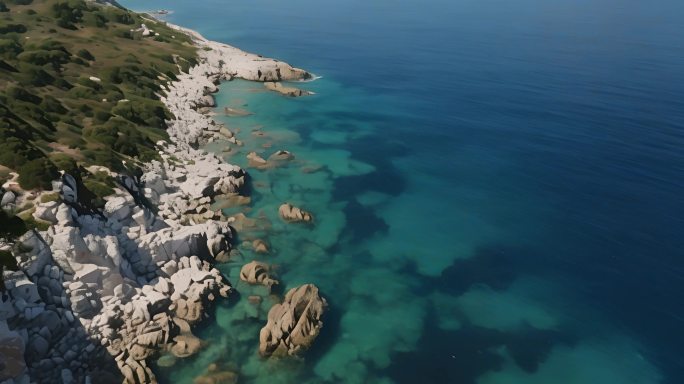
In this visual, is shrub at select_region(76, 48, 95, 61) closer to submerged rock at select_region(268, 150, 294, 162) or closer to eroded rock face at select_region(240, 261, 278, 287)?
submerged rock at select_region(268, 150, 294, 162)

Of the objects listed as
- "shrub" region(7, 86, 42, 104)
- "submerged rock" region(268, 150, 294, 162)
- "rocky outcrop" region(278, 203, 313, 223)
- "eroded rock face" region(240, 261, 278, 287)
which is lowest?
"eroded rock face" region(240, 261, 278, 287)

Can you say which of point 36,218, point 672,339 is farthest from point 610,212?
point 36,218

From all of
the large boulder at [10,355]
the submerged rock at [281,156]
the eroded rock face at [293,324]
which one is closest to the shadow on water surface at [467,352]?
the eroded rock face at [293,324]

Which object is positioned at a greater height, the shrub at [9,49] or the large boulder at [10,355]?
the shrub at [9,49]

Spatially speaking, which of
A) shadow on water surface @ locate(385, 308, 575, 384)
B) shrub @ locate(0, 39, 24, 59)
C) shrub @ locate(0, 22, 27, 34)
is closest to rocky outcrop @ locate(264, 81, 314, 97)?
shrub @ locate(0, 39, 24, 59)

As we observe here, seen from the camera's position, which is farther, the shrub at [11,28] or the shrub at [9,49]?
the shrub at [11,28]

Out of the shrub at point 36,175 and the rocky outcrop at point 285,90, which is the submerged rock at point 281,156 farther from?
the rocky outcrop at point 285,90
